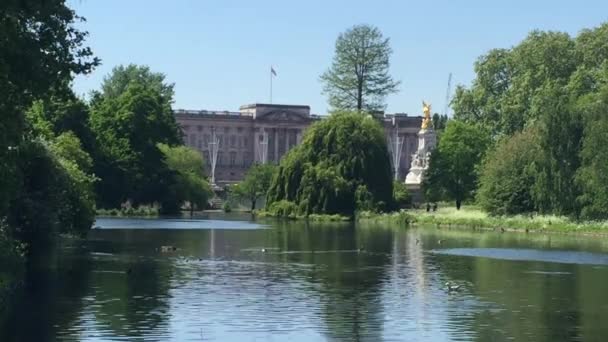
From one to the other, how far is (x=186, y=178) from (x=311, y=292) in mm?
74653

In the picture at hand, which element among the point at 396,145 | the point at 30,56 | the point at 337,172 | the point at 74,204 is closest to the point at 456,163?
the point at 337,172

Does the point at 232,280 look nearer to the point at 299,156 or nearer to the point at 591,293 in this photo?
the point at 591,293

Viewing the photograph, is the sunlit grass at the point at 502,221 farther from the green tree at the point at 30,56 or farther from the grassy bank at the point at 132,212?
the green tree at the point at 30,56

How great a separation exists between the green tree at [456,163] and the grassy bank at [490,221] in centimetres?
527

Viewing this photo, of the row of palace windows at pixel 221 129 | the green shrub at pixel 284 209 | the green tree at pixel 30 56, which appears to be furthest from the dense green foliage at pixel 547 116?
the row of palace windows at pixel 221 129

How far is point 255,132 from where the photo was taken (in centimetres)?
19112

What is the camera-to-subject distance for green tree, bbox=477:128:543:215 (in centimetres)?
8131

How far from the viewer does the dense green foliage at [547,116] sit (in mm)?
73250

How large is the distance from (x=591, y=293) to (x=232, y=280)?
11.1 metres

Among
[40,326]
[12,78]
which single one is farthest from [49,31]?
[40,326]

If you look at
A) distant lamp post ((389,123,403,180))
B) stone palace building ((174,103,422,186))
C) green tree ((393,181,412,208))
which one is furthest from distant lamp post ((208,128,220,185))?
green tree ((393,181,412,208))

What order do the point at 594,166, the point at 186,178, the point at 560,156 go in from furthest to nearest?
1. the point at 186,178
2. the point at 560,156
3. the point at 594,166

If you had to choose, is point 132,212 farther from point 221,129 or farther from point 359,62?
point 221,129

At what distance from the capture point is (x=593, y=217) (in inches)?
2881
